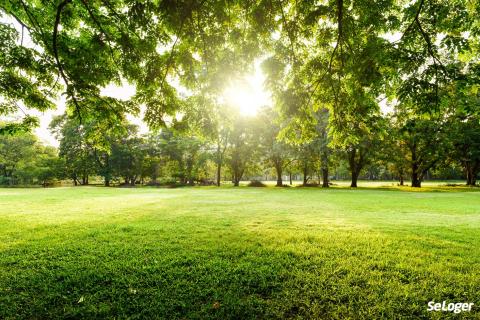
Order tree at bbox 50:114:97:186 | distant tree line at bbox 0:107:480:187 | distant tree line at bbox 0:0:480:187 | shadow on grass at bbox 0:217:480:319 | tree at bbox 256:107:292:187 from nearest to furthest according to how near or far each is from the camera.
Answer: shadow on grass at bbox 0:217:480:319 → distant tree line at bbox 0:0:480:187 → distant tree line at bbox 0:107:480:187 → tree at bbox 256:107:292:187 → tree at bbox 50:114:97:186

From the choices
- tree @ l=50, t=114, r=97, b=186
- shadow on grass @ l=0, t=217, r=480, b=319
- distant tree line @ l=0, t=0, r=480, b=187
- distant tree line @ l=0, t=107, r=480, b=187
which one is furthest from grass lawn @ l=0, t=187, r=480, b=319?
tree @ l=50, t=114, r=97, b=186

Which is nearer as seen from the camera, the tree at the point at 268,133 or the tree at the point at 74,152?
the tree at the point at 268,133

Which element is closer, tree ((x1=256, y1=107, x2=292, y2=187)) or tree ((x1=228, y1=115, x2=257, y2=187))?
tree ((x1=256, y1=107, x2=292, y2=187))

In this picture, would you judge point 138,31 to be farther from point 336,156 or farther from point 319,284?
point 336,156

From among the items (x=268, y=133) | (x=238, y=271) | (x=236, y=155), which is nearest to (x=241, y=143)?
(x=236, y=155)

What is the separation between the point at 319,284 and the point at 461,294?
212cm

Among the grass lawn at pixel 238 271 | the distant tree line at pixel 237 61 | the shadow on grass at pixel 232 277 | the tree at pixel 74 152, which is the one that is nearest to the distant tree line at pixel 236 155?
the tree at pixel 74 152

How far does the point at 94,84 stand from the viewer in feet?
22.6

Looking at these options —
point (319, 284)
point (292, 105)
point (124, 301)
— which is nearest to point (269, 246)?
point (319, 284)

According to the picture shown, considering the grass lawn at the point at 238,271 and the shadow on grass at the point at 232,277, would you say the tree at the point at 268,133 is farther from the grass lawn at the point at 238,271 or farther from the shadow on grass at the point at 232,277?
the shadow on grass at the point at 232,277

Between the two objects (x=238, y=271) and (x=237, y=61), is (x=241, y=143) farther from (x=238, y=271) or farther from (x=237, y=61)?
(x=238, y=271)

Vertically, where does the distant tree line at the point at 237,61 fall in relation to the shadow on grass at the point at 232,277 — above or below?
above

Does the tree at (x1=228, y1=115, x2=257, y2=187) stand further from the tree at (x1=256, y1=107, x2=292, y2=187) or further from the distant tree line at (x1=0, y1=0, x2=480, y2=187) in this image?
the distant tree line at (x1=0, y1=0, x2=480, y2=187)

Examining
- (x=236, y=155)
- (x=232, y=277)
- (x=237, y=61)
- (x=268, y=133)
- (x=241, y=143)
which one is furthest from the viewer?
(x=236, y=155)
